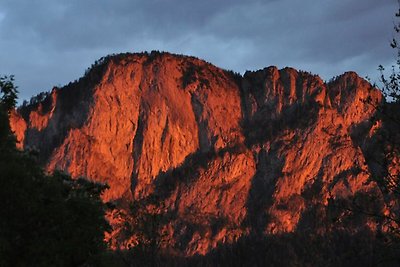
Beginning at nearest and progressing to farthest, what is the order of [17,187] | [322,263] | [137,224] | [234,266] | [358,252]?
[358,252], [17,187], [137,224], [322,263], [234,266]

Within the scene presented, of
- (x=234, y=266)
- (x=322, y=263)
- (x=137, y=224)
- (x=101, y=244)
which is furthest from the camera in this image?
(x=234, y=266)

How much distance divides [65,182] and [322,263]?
4114 inches

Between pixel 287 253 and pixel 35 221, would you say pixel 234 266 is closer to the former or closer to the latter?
pixel 287 253

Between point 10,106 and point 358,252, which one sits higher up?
point 10,106

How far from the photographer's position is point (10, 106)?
120ft

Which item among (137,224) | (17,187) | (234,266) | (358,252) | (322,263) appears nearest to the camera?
(358,252)

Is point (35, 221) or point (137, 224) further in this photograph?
point (137, 224)

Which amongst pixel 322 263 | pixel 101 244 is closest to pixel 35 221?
pixel 101 244

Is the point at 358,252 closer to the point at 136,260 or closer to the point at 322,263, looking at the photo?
the point at 136,260

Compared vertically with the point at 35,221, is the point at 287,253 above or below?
above

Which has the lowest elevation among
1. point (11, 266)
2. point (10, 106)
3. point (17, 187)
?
point (11, 266)

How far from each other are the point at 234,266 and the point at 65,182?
158 m

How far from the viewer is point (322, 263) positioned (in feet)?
443

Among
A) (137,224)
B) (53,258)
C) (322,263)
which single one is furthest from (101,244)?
(322,263)
